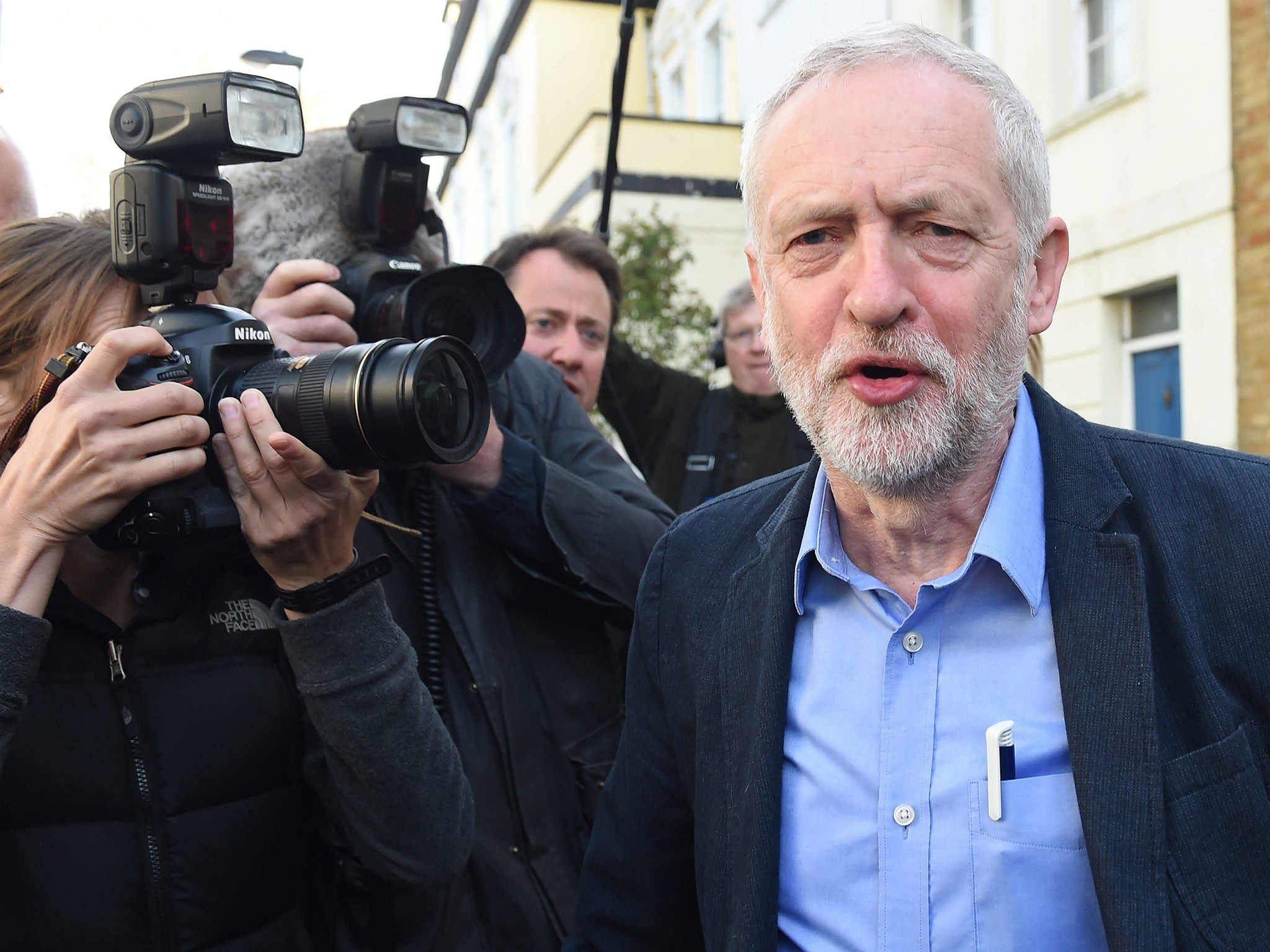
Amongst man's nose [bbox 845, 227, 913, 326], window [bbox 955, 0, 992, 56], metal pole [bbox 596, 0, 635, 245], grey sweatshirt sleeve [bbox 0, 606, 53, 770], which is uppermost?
window [bbox 955, 0, 992, 56]

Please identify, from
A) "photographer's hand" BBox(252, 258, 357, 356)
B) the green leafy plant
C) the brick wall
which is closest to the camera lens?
"photographer's hand" BBox(252, 258, 357, 356)

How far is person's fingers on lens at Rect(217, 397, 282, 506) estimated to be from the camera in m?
1.57

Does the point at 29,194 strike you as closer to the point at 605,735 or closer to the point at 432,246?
the point at 432,246

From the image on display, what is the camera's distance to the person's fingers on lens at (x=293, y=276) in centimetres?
197

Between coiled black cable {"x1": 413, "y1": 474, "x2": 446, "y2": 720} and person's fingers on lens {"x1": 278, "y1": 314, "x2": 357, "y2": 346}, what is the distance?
13.0 inches

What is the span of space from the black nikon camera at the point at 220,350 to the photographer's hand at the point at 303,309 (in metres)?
0.24

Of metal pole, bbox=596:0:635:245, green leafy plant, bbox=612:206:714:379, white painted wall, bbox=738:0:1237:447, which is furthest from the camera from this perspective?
green leafy plant, bbox=612:206:714:379

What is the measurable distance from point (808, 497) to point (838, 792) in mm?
426

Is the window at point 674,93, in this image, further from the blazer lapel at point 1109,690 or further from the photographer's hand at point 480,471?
the blazer lapel at point 1109,690

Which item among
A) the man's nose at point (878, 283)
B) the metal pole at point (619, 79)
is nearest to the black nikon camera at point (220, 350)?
the man's nose at point (878, 283)

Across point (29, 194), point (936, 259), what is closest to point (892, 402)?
point (936, 259)

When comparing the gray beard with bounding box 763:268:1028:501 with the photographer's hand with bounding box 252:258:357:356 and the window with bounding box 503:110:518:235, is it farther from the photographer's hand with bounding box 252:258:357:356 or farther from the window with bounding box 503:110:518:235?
the window with bounding box 503:110:518:235

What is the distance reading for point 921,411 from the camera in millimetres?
1483

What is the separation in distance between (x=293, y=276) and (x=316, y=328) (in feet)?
0.31
